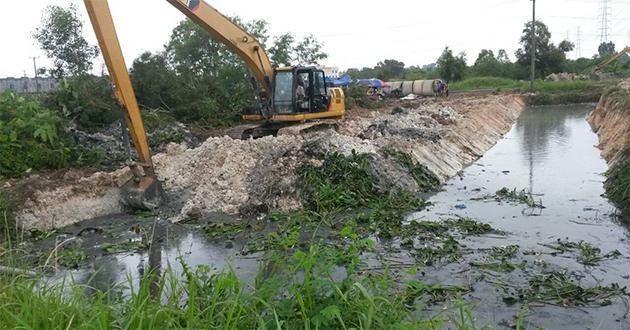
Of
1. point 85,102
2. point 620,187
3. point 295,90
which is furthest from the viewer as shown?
point 85,102

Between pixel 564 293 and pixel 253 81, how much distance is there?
1054 centimetres

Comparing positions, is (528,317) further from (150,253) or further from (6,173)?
(6,173)

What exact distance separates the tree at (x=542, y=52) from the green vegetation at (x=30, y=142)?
172 feet

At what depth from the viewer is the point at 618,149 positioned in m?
14.8

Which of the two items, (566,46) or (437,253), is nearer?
(437,253)

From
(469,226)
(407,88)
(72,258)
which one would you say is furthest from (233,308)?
(407,88)

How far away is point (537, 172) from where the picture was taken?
13969 millimetres

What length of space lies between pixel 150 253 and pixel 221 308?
13.6ft

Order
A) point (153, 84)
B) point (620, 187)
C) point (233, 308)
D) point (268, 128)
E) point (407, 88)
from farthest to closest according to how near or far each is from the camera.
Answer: point (407, 88) → point (153, 84) → point (268, 128) → point (620, 187) → point (233, 308)

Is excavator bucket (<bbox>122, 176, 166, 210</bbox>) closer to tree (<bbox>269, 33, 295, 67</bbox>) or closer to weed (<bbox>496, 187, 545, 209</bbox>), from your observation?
weed (<bbox>496, 187, 545, 209</bbox>)

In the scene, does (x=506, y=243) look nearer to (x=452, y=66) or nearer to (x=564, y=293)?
(x=564, y=293)

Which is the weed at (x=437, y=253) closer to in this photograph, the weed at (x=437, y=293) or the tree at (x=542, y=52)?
the weed at (x=437, y=293)

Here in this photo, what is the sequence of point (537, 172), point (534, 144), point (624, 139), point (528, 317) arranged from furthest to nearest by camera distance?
point (534, 144)
point (624, 139)
point (537, 172)
point (528, 317)

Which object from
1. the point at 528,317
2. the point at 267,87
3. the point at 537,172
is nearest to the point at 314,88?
the point at 267,87
